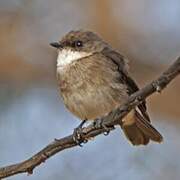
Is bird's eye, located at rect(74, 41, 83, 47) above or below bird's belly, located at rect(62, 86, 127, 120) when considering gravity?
above

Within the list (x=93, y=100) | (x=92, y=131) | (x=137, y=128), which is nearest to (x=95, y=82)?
(x=93, y=100)

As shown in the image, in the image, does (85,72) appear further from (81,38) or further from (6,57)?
(6,57)

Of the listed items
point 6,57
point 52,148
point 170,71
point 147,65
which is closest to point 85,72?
point 52,148

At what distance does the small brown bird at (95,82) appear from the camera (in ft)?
14.1

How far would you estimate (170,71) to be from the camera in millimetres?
2309

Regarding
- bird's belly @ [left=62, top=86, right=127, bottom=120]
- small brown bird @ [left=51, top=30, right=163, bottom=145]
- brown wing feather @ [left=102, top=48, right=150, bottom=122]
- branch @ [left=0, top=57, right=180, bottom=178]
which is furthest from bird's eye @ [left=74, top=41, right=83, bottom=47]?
branch @ [left=0, top=57, right=180, bottom=178]

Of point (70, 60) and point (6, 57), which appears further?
point (6, 57)

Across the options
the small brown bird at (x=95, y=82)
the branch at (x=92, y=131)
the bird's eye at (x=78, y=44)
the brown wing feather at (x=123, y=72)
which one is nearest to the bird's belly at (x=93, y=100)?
the small brown bird at (x=95, y=82)

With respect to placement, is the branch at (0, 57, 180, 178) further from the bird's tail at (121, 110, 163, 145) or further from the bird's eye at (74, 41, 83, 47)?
the bird's eye at (74, 41, 83, 47)

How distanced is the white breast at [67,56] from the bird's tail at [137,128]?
0.51 meters

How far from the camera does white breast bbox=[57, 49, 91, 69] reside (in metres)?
4.47

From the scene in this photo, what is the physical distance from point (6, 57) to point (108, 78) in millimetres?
3108

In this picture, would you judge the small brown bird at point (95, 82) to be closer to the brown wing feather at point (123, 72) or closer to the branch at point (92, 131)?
the brown wing feather at point (123, 72)

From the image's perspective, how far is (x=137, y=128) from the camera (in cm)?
459
